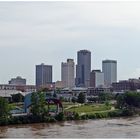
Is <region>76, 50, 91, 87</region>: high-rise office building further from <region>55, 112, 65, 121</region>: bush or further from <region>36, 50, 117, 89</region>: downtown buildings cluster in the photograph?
<region>55, 112, 65, 121</region>: bush

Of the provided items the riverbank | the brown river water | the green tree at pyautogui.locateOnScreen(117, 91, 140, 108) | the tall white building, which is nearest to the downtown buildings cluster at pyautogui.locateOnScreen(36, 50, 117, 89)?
the tall white building

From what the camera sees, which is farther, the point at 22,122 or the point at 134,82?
the point at 134,82

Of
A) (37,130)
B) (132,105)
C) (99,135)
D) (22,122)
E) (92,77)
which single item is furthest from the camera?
(92,77)

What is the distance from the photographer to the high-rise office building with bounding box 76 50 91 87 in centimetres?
5481

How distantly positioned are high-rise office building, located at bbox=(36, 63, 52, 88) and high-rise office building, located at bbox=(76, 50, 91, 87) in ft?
10.9

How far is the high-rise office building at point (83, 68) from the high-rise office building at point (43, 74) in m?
3.32

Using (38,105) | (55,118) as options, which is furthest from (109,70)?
(38,105)

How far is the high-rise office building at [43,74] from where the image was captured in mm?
54181

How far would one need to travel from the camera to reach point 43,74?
54188 millimetres

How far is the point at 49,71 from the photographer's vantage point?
182 feet

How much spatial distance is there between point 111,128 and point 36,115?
2.65 m

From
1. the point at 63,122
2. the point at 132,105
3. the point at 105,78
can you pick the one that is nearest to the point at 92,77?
the point at 105,78

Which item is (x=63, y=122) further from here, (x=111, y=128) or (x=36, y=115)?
(x=111, y=128)

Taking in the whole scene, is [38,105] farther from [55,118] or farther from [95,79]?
[95,79]
